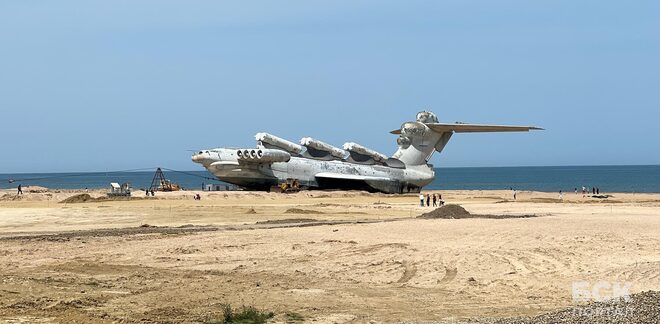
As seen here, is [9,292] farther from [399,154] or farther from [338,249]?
[399,154]

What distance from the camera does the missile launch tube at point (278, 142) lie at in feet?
224

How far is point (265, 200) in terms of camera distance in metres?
54.4

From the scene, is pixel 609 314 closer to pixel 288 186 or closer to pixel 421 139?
pixel 288 186

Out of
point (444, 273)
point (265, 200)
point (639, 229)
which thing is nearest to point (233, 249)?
point (444, 273)

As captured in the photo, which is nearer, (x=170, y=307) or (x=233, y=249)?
(x=170, y=307)

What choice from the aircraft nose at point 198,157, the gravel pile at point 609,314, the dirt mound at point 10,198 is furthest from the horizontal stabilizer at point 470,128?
the gravel pile at point 609,314

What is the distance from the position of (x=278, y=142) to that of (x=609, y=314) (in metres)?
57.7

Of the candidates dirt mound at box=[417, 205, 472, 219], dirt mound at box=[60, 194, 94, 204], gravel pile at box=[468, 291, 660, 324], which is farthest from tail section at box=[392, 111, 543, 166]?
gravel pile at box=[468, 291, 660, 324]

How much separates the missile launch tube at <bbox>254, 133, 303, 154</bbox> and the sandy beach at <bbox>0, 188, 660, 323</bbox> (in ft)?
128

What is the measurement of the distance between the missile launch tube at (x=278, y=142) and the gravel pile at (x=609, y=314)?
185 feet

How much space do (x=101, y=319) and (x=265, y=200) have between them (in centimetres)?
4258

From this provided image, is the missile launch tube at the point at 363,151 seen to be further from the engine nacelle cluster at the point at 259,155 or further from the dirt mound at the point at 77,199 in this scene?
the dirt mound at the point at 77,199

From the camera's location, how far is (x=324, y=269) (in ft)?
57.1

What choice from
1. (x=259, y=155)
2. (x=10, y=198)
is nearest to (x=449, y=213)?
(x=10, y=198)
